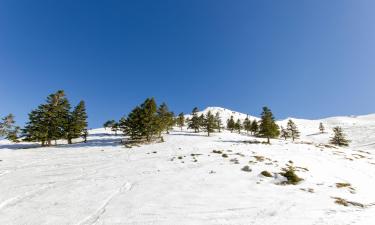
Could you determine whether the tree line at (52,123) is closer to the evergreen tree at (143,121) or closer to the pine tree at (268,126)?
the evergreen tree at (143,121)

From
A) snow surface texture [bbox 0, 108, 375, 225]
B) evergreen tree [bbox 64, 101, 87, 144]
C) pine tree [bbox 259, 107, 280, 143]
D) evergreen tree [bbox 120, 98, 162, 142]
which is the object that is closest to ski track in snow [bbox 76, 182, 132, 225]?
snow surface texture [bbox 0, 108, 375, 225]

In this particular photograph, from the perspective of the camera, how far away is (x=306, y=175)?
852 inches

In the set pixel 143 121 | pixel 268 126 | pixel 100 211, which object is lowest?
pixel 100 211

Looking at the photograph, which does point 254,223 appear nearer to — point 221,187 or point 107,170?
point 221,187

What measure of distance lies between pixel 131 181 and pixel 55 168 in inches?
422

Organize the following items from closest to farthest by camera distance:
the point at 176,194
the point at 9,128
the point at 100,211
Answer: the point at 100,211 → the point at 176,194 → the point at 9,128

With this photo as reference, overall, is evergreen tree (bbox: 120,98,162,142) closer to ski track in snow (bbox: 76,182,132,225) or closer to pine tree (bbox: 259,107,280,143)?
pine tree (bbox: 259,107,280,143)

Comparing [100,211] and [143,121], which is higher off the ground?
[143,121]

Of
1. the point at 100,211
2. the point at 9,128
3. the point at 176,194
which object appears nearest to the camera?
the point at 100,211

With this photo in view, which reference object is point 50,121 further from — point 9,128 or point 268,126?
point 268,126

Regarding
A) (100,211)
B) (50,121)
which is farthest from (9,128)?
(100,211)

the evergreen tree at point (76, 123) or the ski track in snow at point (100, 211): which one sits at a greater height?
the evergreen tree at point (76, 123)

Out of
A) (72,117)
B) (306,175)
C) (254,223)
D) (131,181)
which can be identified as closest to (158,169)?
(131,181)

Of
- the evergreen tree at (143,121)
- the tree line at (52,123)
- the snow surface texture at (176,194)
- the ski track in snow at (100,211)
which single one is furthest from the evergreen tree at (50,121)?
the ski track in snow at (100,211)
